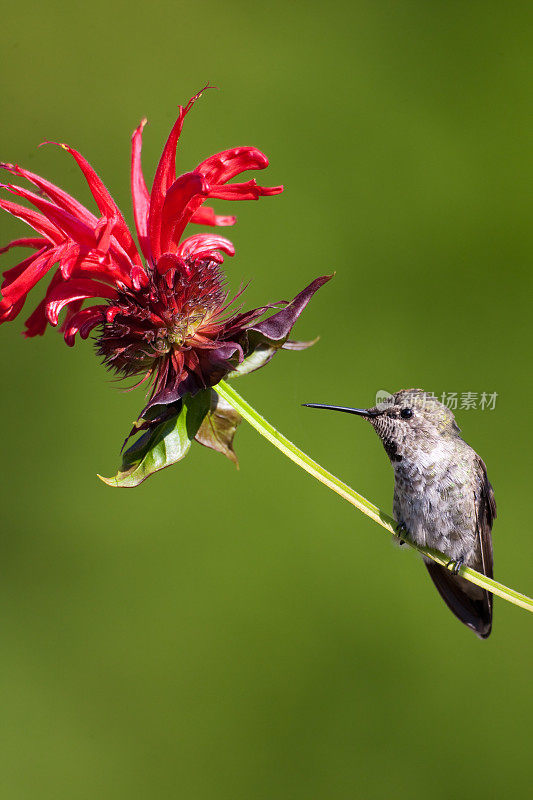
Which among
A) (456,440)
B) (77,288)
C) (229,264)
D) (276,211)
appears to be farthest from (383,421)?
(276,211)

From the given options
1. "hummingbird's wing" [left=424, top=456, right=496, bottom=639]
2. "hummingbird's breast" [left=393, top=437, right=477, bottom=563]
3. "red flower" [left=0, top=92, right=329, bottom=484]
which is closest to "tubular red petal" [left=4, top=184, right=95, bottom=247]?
"red flower" [left=0, top=92, right=329, bottom=484]

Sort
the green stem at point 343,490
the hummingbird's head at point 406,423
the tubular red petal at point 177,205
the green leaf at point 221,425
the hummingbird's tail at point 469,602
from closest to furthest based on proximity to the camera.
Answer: the green stem at point 343,490
the tubular red petal at point 177,205
the green leaf at point 221,425
the hummingbird's head at point 406,423
the hummingbird's tail at point 469,602

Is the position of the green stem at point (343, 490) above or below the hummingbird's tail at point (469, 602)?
above

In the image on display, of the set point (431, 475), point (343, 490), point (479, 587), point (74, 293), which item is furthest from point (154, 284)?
point (479, 587)

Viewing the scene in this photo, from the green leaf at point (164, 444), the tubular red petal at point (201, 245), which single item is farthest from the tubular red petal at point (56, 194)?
the green leaf at point (164, 444)

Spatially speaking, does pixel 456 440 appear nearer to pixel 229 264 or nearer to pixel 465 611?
pixel 465 611

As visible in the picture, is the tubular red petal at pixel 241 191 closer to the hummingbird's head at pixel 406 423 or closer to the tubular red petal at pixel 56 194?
the tubular red petal at pixel 56 194

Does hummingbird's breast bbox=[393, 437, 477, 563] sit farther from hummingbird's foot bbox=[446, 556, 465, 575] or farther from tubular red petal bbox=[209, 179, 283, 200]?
tubular red petal bbox=[209, 179, 283, 200]
